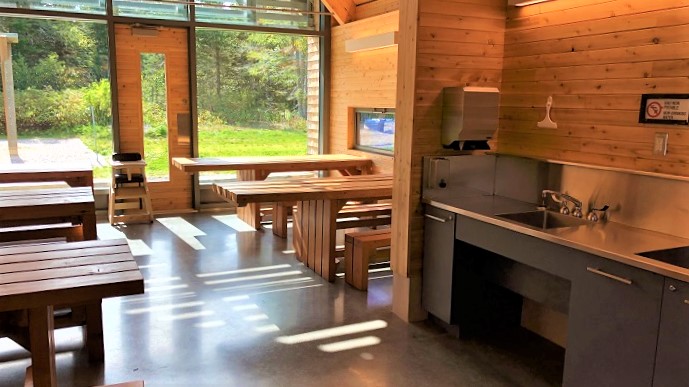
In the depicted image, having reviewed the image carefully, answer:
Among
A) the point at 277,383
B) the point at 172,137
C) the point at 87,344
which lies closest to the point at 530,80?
the point at 277,383

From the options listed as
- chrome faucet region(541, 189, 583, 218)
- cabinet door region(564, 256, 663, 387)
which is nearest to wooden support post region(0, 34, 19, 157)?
chrome faucet region(541, 189, 583, 218)

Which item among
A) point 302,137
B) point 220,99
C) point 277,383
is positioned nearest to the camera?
point 277,383

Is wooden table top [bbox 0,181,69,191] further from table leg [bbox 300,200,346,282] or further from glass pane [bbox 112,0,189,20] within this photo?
table leg [bbox 300,200,346,282]

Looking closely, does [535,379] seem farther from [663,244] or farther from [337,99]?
[337,99]

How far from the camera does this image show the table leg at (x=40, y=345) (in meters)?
2.16

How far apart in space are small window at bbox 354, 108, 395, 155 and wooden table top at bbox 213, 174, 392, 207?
4.70 feet

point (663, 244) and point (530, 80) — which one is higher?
point (530, 80)

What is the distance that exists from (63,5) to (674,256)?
21.2ft

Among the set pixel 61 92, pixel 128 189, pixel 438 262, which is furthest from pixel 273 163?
pixel 438 262

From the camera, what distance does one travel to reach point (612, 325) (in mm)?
2344

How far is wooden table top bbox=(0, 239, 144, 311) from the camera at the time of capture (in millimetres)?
2031

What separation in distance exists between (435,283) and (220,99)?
4604mm

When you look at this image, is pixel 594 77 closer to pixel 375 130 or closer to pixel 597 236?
pixel 597 236

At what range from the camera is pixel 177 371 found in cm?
301
